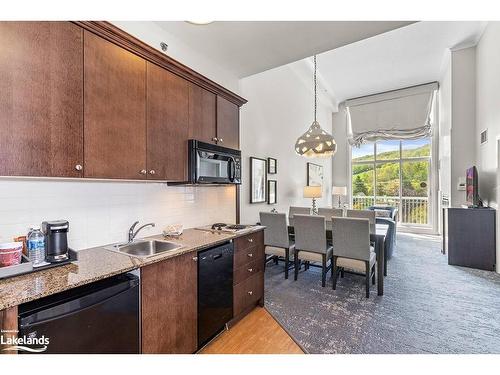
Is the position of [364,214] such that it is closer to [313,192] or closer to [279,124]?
[313,192]

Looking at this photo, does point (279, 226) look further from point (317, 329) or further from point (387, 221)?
point (387, 221)

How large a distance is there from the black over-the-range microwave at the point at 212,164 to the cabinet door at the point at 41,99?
2.87 ft

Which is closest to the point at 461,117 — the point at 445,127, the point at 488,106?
the point at 488,106

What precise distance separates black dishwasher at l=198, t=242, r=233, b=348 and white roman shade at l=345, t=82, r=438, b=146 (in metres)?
6.75

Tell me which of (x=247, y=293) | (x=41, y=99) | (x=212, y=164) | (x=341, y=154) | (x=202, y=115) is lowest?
→ (x=247, y=293)

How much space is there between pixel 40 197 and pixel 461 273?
202 inches

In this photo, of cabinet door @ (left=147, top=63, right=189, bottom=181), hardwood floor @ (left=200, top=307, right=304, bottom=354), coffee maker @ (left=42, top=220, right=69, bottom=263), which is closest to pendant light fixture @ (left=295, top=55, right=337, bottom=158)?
cabinet door @ (left=147, top=63, right=189, bottom=181)

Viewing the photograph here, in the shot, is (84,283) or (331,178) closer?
(84,283)

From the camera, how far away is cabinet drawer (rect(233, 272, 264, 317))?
2293mm

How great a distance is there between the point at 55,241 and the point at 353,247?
111 inches

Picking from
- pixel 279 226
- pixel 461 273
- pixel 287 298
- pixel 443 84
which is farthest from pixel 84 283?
pixel 443 84

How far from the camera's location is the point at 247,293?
2.43 metres

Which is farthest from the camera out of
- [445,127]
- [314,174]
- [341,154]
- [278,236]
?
[341,154]

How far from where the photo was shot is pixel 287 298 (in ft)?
9.50
